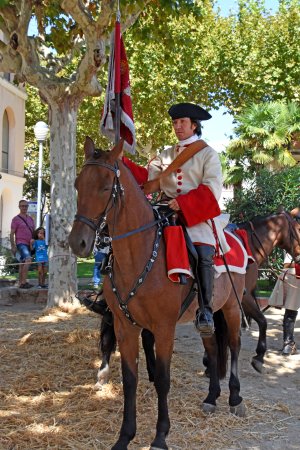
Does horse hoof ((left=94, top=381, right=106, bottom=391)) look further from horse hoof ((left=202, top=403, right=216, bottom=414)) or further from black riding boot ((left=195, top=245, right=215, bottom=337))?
black riding boot ((left=195, top=245, right=215, bottom=337))

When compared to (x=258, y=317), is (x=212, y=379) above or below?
below

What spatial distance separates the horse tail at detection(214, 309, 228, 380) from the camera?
611cm

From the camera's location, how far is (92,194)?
3951 millimetres

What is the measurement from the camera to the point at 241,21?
81.6 feet

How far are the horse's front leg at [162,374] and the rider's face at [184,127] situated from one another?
176cm

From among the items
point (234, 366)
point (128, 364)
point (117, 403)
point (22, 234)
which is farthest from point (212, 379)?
point (22, 234)

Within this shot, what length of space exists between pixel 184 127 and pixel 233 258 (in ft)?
5.00

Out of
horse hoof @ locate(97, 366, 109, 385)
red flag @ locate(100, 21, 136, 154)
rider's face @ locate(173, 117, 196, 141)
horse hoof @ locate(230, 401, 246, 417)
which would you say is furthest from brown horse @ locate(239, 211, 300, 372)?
red flag @ locate(100, 21, 136, 154)

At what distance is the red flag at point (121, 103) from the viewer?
5195 mm

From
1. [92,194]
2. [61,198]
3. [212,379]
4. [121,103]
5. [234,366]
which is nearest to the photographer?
[92,194]

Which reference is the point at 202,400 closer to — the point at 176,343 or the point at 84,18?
the point at 176,343

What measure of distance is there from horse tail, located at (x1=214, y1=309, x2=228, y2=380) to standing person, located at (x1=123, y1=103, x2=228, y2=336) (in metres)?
1.07

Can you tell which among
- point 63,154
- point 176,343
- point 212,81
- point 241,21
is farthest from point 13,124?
point 176,343

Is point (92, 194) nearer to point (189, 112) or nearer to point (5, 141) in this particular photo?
point (189, 112)
